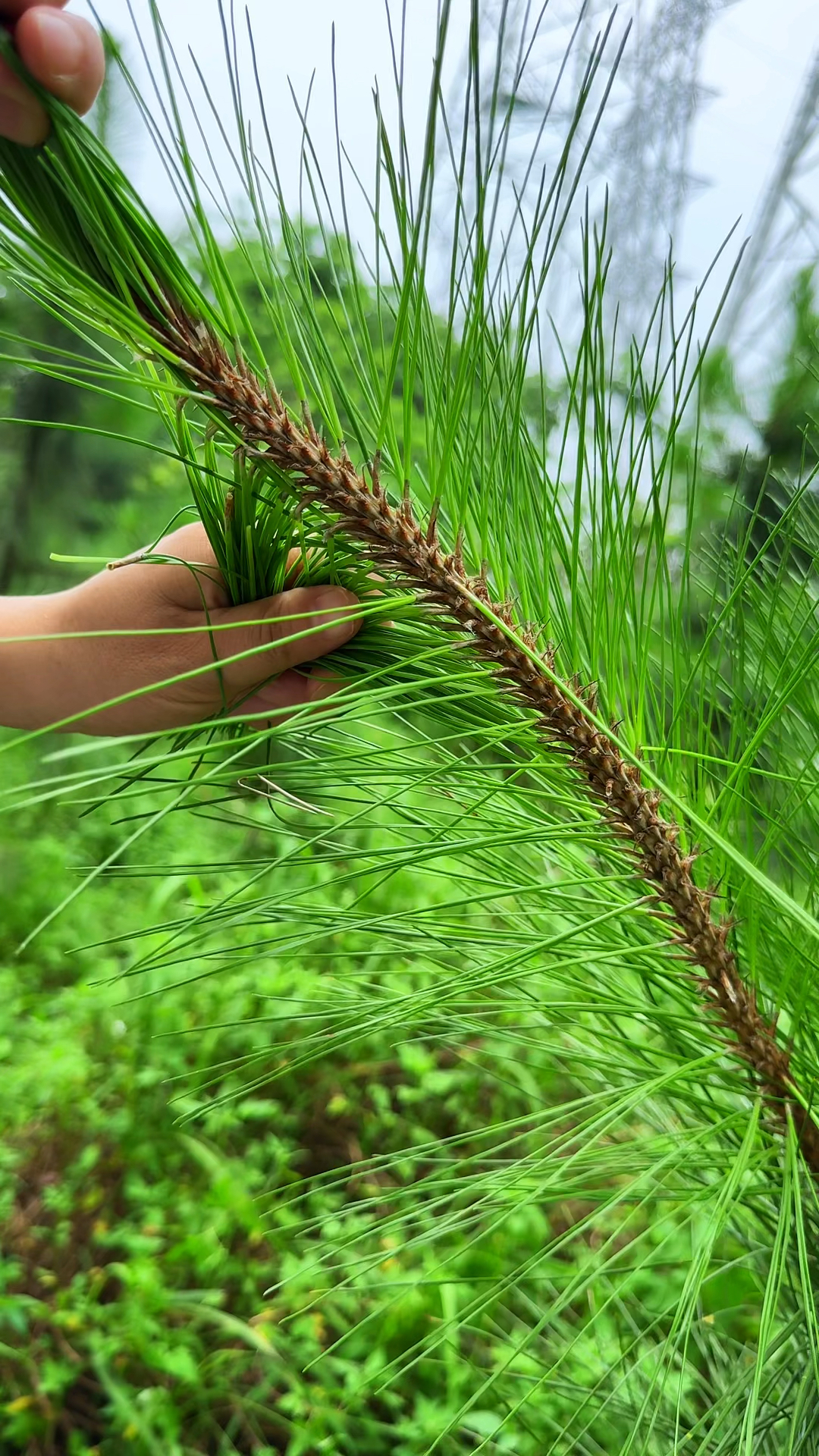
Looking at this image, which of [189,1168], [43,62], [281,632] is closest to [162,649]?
[281,632]

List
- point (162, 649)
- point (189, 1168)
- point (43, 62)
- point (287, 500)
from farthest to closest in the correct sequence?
point (189, 1168)
point (162, 649)
point (287, 500)
point (43, 62)

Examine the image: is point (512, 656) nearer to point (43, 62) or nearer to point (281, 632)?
point (281, 632)

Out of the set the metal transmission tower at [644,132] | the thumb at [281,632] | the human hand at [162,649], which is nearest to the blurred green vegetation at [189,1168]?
the human hand at [162,649]

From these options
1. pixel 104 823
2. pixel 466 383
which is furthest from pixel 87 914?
pixel 466 383

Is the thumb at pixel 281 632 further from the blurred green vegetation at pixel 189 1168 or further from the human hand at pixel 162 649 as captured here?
the blurred green vegetation at pixel 189 1168

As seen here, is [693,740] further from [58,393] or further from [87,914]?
[87,914]

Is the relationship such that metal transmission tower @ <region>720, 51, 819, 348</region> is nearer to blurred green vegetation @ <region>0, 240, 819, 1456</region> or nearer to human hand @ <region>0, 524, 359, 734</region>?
blurred green vegetation @ <region>0, 240, 819, 1456</region>

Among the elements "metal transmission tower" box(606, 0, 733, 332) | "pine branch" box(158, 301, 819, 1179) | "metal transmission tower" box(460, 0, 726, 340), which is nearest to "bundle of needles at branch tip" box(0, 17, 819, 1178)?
"pine branch" box(158, 301, 819, 1179)
